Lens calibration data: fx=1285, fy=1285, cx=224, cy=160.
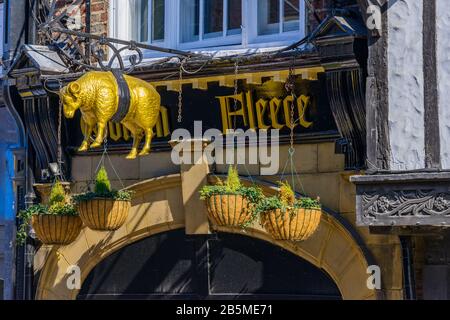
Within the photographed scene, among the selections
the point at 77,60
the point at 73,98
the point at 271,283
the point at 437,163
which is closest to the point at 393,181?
the point at 437,163

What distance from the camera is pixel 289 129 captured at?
1088cm

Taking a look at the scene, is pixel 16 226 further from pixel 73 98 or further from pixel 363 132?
pixel 363 132

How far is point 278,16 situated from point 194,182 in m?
1.64

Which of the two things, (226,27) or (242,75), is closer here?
(242,75)

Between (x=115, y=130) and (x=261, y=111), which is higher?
(x=261, y=111)

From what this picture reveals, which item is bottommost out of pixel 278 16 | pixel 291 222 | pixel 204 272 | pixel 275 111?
pixel 204 272

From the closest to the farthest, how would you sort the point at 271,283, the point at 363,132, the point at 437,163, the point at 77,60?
the point at 437,163 → the point at 363,132 → the point at 271,283 → the point at 77,60

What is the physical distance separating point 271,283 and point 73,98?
2.31 m

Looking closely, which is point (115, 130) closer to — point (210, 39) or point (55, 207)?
point (55, 207)

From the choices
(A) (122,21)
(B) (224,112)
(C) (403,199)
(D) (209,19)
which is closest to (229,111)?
(B) (224,112)

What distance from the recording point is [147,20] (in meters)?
12.1

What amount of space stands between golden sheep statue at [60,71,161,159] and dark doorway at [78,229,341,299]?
1.03 metres

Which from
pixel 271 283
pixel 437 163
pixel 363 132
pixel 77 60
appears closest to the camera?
pixel 437 163
